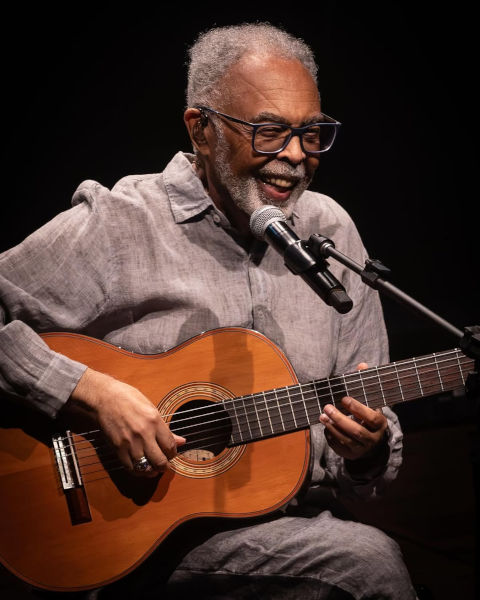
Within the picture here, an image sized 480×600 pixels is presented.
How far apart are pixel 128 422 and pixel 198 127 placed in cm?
101

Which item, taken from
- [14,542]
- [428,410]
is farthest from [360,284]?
[428,410]

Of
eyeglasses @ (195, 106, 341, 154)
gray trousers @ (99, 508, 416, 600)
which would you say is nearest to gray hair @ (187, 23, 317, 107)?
eyeglasses @ (195, 106, 341, 154)

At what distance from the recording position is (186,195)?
6.52 feet

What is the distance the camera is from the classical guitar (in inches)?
61.8

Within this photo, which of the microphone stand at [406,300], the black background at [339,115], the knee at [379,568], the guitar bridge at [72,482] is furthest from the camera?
the black background at [339,115]

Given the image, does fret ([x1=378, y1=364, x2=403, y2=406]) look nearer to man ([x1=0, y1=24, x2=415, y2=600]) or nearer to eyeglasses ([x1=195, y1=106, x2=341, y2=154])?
man ([x1=0, y1=24, x2=415, y2=600])

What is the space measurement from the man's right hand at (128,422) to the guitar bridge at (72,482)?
0.12m

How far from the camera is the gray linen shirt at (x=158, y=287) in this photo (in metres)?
1.77

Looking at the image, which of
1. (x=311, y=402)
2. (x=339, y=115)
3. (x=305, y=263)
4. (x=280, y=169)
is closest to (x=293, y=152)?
(x=280, y=169)

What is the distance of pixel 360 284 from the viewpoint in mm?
2162

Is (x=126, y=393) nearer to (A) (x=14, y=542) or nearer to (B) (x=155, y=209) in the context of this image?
(A) (x=14, y=542)

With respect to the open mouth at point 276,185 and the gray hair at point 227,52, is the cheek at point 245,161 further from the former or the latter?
the gray hair at point 227,52

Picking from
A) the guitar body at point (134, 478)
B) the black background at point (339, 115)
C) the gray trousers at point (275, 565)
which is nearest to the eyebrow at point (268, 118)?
the guitar body at point (134, 478)

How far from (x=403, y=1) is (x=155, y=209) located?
1941 millimetres
